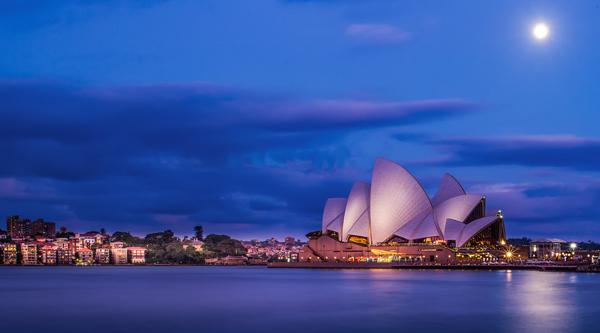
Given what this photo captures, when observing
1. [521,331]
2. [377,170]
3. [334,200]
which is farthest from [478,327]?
[334,200]

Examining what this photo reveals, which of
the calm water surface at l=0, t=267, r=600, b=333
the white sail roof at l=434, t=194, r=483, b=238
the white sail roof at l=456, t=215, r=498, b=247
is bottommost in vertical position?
the calm water surface at l=0, t=267, r=600, b=333

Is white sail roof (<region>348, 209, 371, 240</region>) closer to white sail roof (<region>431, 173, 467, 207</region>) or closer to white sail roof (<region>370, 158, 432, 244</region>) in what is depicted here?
white sail roof (<region>370, 158, 432, 244</region>)

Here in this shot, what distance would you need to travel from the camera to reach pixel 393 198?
101 metres

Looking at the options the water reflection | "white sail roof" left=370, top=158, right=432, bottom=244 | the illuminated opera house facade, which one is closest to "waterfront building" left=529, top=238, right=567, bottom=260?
the illuminated opera house facade

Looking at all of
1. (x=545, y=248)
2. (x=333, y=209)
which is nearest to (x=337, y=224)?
(x=333, y=209)

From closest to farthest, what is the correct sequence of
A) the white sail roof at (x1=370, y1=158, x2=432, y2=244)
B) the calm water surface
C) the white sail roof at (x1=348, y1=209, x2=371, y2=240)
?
the calm water surface
the white sail roof at (x1=370, y1=158, x2=432, y2=244)
the white sail roof at (x1=348, y1=209, x2=371, y2=240)

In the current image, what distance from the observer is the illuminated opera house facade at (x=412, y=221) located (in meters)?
100

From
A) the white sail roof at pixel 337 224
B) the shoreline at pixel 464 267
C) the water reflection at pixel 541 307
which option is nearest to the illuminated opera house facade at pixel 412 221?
the white sail roof at pixel 337 224

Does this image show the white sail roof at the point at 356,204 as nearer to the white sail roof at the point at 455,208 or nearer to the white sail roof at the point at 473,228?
the white sail roof at the point at 455,208

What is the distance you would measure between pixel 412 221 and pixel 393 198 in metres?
5.00

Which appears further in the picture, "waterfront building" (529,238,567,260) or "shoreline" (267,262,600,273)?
"waterfront building" (529,238,567,260)

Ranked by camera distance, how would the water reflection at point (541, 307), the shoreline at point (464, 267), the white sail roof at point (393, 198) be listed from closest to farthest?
the water reflection at point (541, 307) → the white sail roof at point (393, 198) → the shoreline at point (464, 267)

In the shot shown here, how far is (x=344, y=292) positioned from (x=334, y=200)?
62.2 metres

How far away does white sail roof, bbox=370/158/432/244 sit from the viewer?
99062mm
